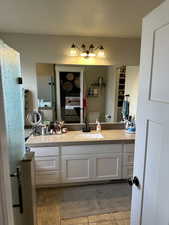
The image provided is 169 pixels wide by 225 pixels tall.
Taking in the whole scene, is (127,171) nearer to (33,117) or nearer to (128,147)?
(128,147)

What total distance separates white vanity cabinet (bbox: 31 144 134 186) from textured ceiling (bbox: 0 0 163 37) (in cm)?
176

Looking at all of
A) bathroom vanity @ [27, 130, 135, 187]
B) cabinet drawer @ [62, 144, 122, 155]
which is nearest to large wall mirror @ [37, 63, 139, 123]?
bathroom vanity @ [27, 130, 135, 187]

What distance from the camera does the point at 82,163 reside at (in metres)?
2.58

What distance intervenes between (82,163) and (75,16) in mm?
2072

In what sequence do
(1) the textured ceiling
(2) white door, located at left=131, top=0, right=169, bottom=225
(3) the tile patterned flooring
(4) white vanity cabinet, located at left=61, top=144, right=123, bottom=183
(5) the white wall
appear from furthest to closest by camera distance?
(5) the white wall
(4) white vanity cabinet, located at left=61, top=144, right=123, bottom=183
(3) the tile patterned flooring
(1) the textured ceiling
(2) white door, located at left=131, top=0, right=169, bottom=225

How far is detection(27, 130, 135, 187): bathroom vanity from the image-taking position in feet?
8.11

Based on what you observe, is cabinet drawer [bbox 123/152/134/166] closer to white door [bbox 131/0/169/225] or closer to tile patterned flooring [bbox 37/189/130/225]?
tile patterned flooring [bbox 37/189/130/225]

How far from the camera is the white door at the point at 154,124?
0.84 metres

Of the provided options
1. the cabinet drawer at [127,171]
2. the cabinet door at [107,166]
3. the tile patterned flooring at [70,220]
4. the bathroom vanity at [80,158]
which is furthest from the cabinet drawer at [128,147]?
the tile patterned flooring at [70,220]

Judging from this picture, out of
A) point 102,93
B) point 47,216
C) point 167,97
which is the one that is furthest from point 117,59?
point 47,216

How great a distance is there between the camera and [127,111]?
10.4 feet

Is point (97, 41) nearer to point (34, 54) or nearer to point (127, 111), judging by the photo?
point (34, 54)

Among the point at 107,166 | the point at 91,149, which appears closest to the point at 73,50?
the point at 91,149

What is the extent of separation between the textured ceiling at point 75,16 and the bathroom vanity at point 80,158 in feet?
5.48
